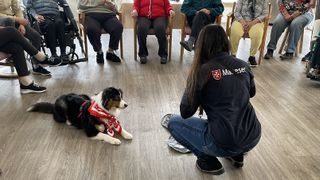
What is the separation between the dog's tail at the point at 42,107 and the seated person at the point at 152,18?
5.26ft

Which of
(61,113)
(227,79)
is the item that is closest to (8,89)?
(61,113)

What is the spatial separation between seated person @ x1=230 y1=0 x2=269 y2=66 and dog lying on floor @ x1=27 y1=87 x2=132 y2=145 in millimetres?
2179

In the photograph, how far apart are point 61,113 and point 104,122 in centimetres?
43

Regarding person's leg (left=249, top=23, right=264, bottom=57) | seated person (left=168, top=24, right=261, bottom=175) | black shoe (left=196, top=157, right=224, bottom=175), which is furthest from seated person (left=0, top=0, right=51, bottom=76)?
person's leg (left=249, top=23, right=264, bottom=57)

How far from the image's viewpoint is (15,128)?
2.40 meters

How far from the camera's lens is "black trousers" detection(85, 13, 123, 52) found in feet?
12.4

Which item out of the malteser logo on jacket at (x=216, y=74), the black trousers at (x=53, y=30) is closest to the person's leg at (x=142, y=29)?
the black trousers at (x=53, y=30)

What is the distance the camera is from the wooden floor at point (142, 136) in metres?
1.94

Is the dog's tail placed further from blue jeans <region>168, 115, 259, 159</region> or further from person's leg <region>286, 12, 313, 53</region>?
person's leg <region>286, 12, 313, 53</region>

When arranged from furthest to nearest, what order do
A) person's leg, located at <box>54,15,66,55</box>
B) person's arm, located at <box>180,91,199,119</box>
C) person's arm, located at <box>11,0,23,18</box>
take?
person's leg, located at <box>54,15,66,55</box>, person's arm, located at <box>11,0,23,18</box>, person's arm, located at <box>180,91,199,119</box>

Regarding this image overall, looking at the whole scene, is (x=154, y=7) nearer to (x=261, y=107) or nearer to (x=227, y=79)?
(x=261, y=107)

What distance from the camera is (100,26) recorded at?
3.87 metres

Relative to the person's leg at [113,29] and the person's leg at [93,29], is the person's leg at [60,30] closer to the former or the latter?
the person's leg at [93,29]

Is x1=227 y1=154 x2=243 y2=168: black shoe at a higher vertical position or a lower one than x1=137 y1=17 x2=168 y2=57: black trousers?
lower
